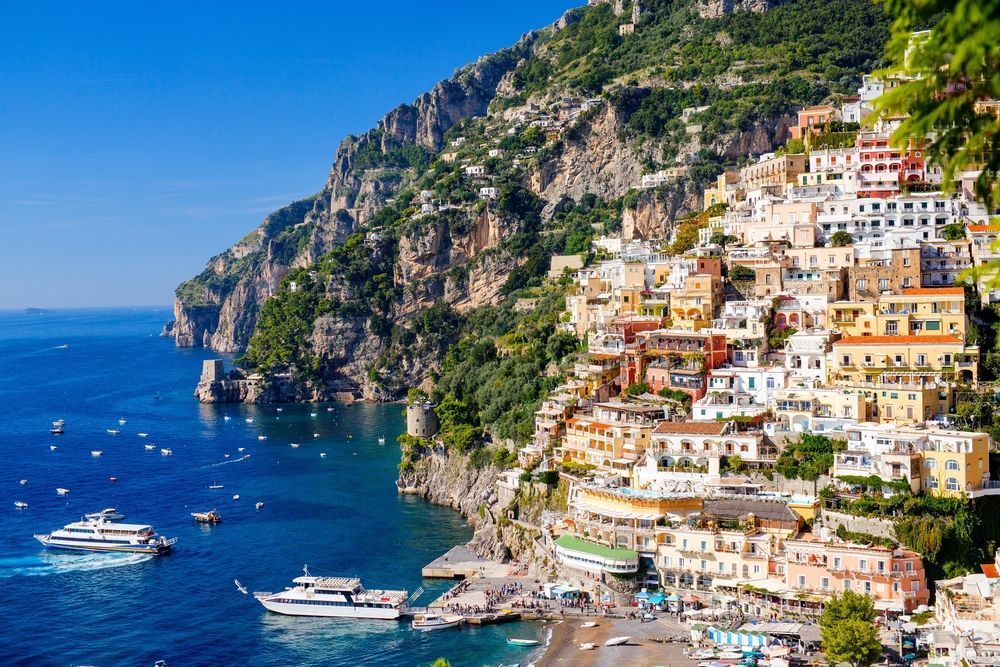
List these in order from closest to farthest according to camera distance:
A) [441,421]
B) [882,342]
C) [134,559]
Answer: [882,342] < [134,559] < [441,421]

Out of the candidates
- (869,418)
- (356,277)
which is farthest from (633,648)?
(356,277)

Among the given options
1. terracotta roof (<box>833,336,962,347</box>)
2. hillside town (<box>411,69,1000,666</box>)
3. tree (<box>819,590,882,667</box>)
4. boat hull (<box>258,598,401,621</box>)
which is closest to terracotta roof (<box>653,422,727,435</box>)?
hillside town (<box>411,69,1000,666</box>)

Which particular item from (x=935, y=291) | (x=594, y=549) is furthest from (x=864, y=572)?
(x=935, y=291)

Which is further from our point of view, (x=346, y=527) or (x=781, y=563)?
(x=346, y=527)

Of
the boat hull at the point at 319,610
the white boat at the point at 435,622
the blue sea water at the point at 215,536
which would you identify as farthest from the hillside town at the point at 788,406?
the boat hull at the point at 319,610

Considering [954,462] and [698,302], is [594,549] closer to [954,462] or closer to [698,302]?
[954,462]

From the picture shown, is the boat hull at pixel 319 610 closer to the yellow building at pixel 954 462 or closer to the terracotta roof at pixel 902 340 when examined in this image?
the yellow building at pixel 954 462

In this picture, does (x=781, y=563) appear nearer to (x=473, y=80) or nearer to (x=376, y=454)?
(x=376, y=454)

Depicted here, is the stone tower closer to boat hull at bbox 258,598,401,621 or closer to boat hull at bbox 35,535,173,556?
boat hull at bbox 35,535,173,556
